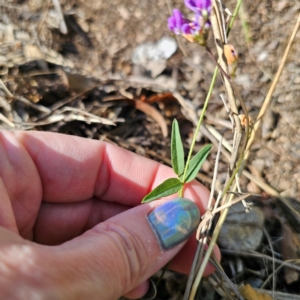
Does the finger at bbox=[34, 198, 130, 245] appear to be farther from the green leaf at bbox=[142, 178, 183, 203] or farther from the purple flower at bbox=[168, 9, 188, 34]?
the purple flower at bbox=[168, 9, 188, 34]

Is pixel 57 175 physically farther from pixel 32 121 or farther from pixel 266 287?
pixel 266 287

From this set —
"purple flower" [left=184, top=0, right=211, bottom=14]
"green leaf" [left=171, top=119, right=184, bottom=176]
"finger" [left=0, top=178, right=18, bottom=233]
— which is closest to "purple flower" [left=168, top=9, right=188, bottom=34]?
"purple flower" [left=184, top=0, right=211, bottom=14]

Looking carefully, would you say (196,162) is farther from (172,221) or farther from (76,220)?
(76,220)

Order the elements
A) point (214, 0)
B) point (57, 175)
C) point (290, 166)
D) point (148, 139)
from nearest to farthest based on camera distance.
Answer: point (214, 0), point (57, 175), point (290, 166), point (148, 139)

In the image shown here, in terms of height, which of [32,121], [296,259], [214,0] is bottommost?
[296,259]

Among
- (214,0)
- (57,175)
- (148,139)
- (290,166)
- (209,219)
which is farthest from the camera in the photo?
(148,139)

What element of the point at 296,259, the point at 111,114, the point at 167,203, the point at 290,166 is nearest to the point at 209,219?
the point at 167,203

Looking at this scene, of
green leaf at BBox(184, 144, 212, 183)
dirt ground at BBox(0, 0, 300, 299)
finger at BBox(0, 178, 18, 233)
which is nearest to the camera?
finger at BBox(0, 178, 18, 233)

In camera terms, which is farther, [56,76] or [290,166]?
[56,76]
